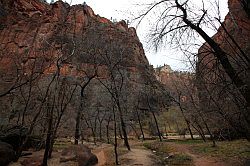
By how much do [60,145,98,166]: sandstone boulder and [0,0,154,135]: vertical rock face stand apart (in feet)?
22.8

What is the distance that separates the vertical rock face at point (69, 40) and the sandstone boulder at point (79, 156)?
6.95 meters

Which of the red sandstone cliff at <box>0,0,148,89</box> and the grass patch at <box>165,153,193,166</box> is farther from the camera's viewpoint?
the red sandstone cliff at <box>0,0,148,89</box>

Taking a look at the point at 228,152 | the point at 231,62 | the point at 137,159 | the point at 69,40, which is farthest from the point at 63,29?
the point at 231,62

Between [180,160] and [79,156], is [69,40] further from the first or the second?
[180,160]

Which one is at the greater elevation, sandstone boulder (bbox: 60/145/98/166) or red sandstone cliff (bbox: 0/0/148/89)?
red sandstone cliff (bbox: 0/0/148/89)

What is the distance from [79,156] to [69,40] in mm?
9164

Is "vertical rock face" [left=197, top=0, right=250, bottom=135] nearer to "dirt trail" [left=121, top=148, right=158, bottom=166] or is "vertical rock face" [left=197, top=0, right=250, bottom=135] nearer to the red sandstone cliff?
"dirt trail" [left=121, top=148, right=158, bottom=166]

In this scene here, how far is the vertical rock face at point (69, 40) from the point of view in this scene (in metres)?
29.5

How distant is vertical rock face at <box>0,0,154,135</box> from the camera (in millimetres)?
29453

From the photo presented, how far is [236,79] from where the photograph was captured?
8.54m

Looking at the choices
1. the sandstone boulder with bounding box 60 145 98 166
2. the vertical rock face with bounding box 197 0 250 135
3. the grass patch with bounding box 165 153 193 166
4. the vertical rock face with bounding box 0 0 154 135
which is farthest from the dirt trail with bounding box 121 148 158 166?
the vertical rock face with bounding box 0 0 154 135

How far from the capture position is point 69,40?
23250 mm

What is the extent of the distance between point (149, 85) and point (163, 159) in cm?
4569

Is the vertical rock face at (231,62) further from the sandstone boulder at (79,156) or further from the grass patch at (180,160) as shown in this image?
the sandstone boulder at (79,156)
